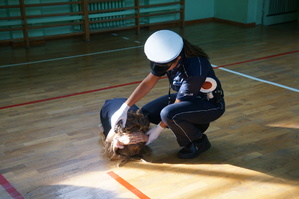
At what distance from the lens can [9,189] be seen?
9.08 feet

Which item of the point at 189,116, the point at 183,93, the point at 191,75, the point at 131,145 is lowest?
the point at 131,145

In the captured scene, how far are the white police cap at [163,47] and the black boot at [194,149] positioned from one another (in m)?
0.71

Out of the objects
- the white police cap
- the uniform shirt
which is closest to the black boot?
the uniform shirt

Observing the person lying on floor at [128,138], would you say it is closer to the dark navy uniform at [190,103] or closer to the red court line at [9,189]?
the dark navy uniform at [190,103]

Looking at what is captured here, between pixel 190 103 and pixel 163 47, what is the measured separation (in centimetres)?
47

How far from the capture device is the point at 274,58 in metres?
5.77

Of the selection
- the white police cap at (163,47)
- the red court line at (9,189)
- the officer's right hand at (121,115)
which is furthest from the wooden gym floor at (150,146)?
the white police cap at (163,47)

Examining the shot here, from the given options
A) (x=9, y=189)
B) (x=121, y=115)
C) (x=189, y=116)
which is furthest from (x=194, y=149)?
(x=9, y=189)

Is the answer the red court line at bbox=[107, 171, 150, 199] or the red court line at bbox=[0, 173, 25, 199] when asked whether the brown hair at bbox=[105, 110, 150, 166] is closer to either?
the red court line at bbox=[107, 171, 150, 199]

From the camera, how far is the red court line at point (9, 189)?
2.69 m

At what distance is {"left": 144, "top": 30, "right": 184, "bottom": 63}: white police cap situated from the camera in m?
2.78

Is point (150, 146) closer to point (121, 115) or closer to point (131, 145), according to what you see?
point (131, 145)

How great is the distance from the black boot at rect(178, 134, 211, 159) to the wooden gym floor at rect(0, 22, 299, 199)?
0.17ft

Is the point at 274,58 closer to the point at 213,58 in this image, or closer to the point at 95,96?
the point at 213,58
